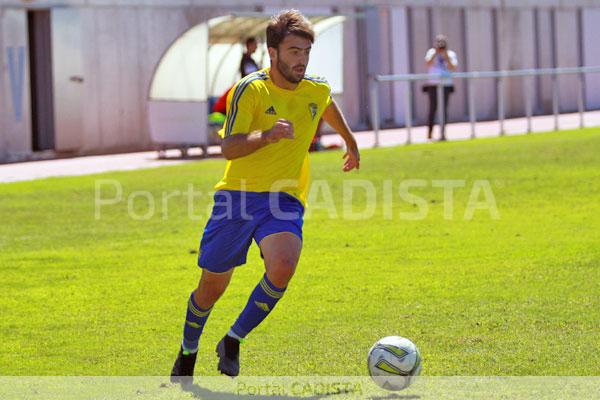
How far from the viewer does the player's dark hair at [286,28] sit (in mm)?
7047

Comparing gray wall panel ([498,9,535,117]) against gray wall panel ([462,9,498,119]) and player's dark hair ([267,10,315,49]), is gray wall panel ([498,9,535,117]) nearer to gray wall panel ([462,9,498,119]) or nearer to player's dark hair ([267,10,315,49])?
gray wall panel ([462,9,498,119])

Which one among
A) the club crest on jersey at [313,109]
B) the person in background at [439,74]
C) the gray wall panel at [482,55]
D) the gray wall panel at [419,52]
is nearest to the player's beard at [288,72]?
the club crest on jersey at [313,109]

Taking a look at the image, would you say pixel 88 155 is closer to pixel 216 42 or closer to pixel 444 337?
pixel 216 42

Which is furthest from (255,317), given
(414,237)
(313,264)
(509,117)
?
(509,117)

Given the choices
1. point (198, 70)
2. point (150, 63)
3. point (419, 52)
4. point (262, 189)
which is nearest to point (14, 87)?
point (150, 63)

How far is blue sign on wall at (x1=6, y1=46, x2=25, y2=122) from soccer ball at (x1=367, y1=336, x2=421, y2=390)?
2003 cm

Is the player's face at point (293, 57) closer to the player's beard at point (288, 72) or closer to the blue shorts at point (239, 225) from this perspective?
the player's beard at point (288, 72)

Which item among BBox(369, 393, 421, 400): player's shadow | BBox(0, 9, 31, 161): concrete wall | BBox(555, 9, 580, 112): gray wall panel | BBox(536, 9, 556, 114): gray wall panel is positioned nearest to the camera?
BBox(369, 393, 421, 400): player's shadow

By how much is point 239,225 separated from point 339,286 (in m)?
A: 3.37

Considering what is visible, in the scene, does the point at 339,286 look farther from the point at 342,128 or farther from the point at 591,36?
the point at 591,36

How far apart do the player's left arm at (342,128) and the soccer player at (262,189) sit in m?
0.31

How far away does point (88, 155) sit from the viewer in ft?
88.3

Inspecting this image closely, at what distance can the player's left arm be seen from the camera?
7699 millimetres

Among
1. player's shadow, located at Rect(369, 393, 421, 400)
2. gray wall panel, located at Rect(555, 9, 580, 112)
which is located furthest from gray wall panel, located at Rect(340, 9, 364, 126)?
player's shadow, located at Rect(369, 393, 421, 400)
